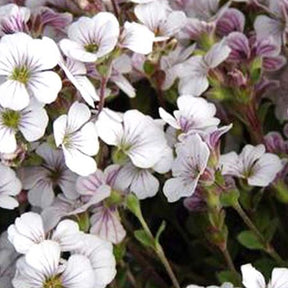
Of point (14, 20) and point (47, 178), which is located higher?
point (14, 20)

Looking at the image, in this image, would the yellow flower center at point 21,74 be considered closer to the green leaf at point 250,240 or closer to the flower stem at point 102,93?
the flower stem at point 102,93

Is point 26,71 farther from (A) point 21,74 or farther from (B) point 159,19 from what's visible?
(B) point 159,19

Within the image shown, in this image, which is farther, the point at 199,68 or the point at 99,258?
the point at 199,68

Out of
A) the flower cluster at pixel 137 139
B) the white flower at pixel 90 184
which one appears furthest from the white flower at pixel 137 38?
the white flower at pixel 90 184

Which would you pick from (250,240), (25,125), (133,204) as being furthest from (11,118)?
(250,240)
